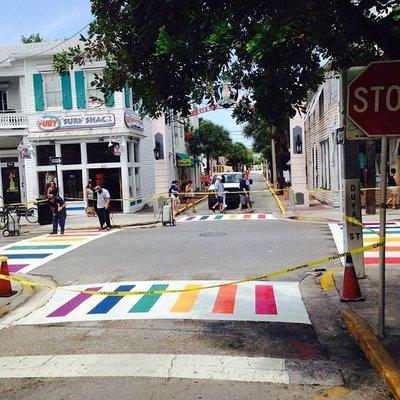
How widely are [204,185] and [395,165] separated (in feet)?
90.5

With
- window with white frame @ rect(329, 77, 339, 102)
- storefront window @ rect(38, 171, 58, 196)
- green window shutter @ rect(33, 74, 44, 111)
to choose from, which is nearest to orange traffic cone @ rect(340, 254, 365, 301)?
window with white frame @ rect(329, 77, 339, 102)

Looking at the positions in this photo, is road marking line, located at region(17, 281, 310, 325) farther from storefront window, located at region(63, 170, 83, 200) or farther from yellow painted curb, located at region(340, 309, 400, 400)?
storefront window, located at region(63, 170, 83, 200)

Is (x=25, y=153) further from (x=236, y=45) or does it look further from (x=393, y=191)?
(x=236, y=45)

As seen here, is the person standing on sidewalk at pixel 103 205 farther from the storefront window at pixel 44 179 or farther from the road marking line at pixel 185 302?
the road marking line at pixel 185 302

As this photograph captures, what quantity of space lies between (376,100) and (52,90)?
2222 centimetres

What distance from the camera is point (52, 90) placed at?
2517 cm

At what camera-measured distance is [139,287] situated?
9195mm

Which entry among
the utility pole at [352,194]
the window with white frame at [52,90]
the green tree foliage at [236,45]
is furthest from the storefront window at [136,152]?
the green tree foliage at [236,45]

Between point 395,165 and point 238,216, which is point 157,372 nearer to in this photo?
point 238,216

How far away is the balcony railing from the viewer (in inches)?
1009

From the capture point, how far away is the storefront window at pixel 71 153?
83.7 feet

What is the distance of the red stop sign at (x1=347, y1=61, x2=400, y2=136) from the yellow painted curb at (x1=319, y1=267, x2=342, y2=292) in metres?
3.84

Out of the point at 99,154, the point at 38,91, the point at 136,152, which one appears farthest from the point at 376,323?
the point at 136,152

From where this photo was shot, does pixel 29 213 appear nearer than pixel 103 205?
No
